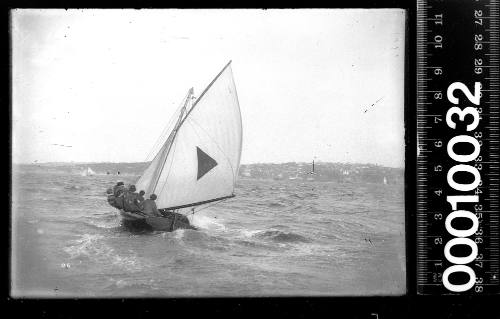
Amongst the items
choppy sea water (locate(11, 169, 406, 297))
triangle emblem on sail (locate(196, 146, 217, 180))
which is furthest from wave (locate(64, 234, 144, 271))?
triangle emblem on sail (locate(196, 146, 217, 180))

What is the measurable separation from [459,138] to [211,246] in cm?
168

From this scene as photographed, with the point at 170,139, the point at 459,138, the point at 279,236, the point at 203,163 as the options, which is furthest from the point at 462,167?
the point at 170,139

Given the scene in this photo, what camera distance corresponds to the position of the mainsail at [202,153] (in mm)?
3391

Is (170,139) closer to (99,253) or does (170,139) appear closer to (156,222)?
(156,222)

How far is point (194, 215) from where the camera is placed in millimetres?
3422

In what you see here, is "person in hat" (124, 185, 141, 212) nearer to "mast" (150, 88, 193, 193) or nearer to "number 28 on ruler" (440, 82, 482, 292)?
"mast" (150, 88, 193, 193)

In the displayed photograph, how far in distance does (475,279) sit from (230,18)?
7.33 feet

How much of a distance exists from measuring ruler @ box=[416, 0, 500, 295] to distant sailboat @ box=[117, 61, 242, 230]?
1.18 metres

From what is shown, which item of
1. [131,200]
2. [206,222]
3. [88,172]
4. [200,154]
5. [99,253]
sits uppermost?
[200,154]

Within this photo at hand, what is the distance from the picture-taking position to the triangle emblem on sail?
348 centimetres

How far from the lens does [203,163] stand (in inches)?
137

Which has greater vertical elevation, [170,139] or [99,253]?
[170,139]

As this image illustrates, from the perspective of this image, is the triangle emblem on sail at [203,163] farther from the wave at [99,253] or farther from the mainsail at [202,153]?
the wave at [99,253]

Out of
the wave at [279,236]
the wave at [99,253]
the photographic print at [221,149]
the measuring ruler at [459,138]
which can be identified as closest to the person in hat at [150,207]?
the photographic print at [221,149]
